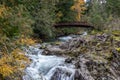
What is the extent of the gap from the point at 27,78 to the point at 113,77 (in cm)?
430

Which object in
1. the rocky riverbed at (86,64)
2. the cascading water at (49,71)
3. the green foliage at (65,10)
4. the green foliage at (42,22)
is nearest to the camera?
the cascading water at (49,71)

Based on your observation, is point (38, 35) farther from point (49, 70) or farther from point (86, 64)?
point (86, 64)

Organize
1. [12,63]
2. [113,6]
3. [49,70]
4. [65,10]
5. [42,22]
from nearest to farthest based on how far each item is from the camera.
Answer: [12,63] < [49,70] < [42,22] < [65,10] < [113,6]

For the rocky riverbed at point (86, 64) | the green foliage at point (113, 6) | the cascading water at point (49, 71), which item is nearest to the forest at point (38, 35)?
the rocky riverbed at point (86, 64)

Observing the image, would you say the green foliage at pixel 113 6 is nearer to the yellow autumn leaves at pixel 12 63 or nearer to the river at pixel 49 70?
the river at pixel 49 70

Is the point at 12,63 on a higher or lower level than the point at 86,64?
higher

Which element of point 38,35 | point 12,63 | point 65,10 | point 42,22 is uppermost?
point 12,63

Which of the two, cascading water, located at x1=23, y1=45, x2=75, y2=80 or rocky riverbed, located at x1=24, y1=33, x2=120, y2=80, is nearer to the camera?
cascading water, located at x1=23, y1=45, x2=75, y2=80

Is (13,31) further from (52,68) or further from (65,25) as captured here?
(65,25)

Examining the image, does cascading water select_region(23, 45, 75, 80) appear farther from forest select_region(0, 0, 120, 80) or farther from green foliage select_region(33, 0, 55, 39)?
green foliage select_region(33, 0, 55, 39)

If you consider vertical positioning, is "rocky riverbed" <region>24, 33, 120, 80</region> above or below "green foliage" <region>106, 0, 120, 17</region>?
above

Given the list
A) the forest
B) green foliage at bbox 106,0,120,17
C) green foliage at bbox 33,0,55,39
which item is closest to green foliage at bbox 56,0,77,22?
the forest

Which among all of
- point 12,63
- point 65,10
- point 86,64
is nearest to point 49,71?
point 86,64

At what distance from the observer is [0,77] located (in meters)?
9.28
